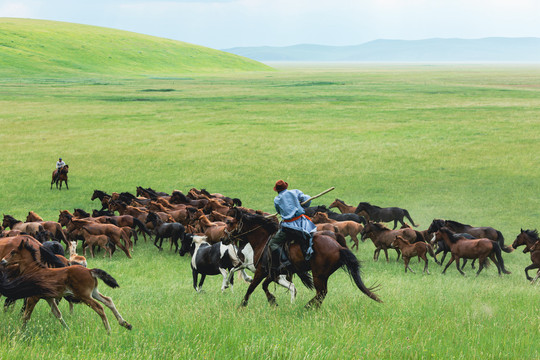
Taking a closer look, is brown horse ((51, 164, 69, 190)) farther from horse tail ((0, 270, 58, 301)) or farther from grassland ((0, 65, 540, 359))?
horse tail ((0, 270, 58, 301))

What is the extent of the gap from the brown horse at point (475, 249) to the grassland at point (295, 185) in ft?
1.59

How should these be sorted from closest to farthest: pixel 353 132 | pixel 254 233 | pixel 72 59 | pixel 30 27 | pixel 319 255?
pixel 319 255 < pixel 254 233 < pixel 353 132 < pixel 72 59 < pixel 30 27

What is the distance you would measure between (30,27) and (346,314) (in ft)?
666

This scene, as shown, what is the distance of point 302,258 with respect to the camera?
10.3 metres

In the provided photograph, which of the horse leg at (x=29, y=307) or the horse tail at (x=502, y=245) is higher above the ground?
the horse leg at (x=29, y=307)

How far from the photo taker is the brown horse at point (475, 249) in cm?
1566

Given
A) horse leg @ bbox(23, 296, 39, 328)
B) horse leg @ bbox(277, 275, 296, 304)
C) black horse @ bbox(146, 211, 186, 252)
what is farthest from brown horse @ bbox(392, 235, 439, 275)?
horse leg @ bbox(23, 296, 39, 328)

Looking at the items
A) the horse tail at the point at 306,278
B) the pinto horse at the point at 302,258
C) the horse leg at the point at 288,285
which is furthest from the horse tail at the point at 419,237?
the horse tail at the point at 306,278

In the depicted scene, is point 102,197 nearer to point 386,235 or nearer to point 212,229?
point 212,229

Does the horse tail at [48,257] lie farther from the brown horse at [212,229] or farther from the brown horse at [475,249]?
the brown horse at [475,249]

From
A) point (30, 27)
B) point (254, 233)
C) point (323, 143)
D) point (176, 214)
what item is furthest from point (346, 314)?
point (30, 27)

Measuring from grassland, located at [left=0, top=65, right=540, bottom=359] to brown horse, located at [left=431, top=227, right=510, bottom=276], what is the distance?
0.48m

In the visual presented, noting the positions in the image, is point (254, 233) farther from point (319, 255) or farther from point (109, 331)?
point (109, 331)

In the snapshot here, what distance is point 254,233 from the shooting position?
1122 cm
